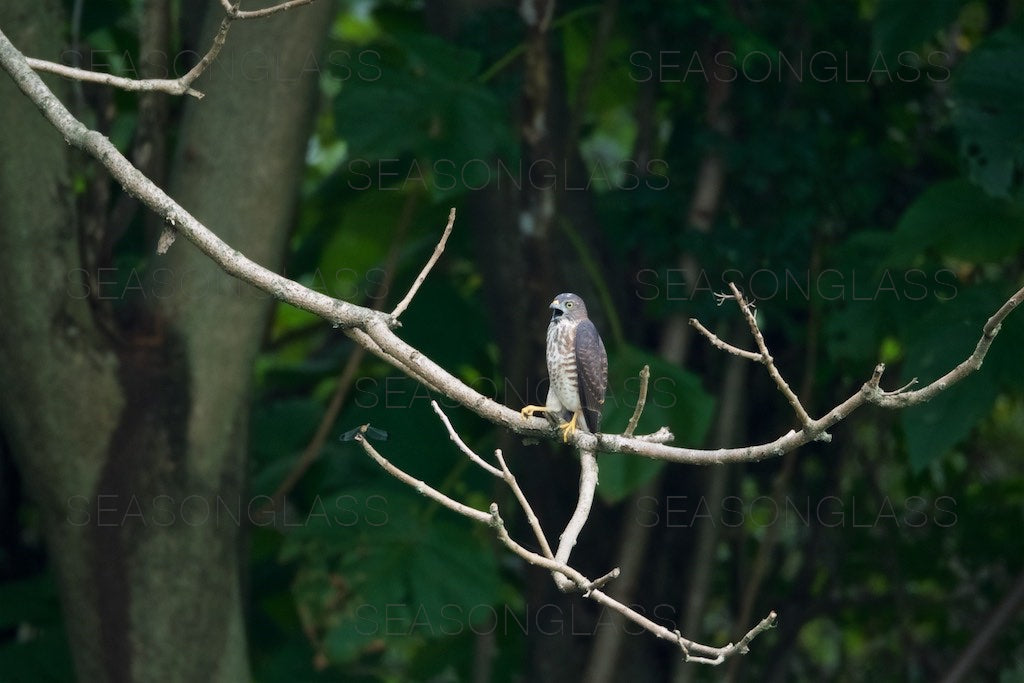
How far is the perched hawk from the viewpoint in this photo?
294 cm

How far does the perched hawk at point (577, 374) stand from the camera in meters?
2.94

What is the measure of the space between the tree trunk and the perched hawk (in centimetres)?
100

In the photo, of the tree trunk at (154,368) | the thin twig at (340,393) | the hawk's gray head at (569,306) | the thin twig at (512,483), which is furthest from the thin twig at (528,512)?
the thin twig at (340,393)

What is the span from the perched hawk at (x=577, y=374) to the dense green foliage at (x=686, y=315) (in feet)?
1.71

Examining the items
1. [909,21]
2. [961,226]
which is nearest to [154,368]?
[961,226]

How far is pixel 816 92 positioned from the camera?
4.46 metres

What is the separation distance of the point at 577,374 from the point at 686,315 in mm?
1227

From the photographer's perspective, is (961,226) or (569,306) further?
(961,226)

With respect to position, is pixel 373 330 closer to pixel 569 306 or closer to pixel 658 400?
pixel 569 306

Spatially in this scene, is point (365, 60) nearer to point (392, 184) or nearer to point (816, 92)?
point (392, 184)

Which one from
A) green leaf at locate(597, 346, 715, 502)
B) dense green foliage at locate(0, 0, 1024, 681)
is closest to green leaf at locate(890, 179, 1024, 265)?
dense green foliage at locate(0, 0, 1024, 681)

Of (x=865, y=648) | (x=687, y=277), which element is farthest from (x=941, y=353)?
(x=865, y=648)

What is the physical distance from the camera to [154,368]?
3.44m

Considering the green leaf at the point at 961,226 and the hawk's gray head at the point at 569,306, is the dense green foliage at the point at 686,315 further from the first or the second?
the hawk's gray head at the point at 569,306
